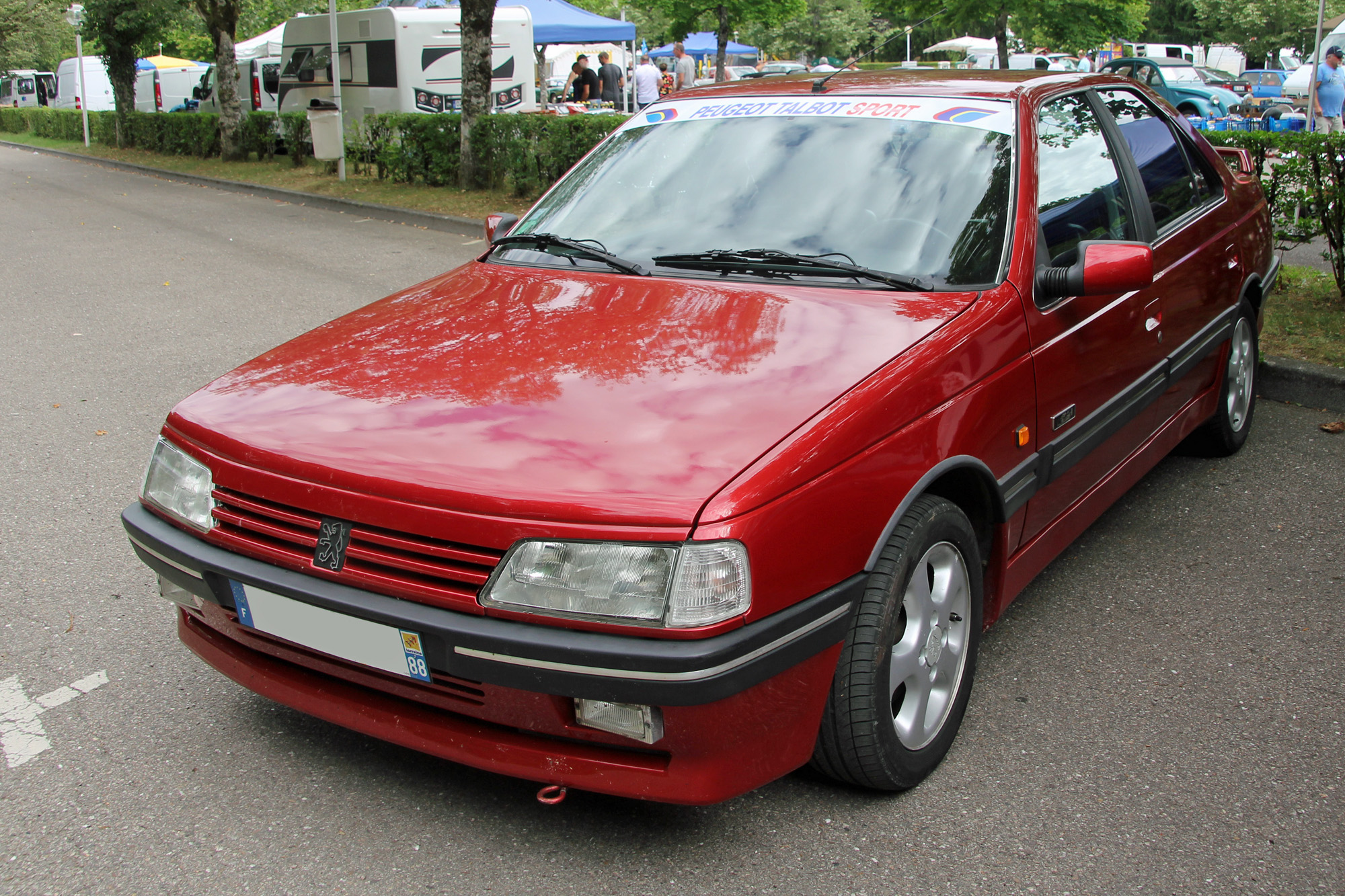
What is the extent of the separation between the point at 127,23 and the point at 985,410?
26.0 meters

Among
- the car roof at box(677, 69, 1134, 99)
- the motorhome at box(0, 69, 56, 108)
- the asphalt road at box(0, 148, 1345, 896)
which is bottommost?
the asphalt road at box(0, 148, 1345, 896)

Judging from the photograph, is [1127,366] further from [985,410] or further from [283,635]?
[283,635]

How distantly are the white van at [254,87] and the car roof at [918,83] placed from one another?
20782 millimetres

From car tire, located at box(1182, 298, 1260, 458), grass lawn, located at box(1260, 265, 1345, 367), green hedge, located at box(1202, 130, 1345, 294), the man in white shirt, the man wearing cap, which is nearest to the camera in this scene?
car tire, located at box(1182, 298, 1260, 458)

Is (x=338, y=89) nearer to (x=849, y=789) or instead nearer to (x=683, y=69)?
(x=683, y=69)

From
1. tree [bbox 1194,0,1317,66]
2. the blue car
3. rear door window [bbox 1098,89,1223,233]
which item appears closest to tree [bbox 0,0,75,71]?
the blue car

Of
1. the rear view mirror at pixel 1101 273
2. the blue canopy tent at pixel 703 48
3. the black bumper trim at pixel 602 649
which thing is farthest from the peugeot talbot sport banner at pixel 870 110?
the blue canopy tent at pixel 703 48

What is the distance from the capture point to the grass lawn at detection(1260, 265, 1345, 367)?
6020mm

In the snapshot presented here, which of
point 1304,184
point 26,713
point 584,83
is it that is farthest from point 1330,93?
point 26,713

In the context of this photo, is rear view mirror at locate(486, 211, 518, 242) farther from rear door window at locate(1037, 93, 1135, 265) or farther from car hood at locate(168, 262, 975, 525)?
rear door window at locate(1037, 93, 1135, 265)

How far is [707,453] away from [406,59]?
63.0 feet

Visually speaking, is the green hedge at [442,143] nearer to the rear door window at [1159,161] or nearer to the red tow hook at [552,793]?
the rear door window at [1159,161]

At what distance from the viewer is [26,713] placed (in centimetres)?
298

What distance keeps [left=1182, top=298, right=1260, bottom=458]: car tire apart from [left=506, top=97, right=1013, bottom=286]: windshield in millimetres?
1944
